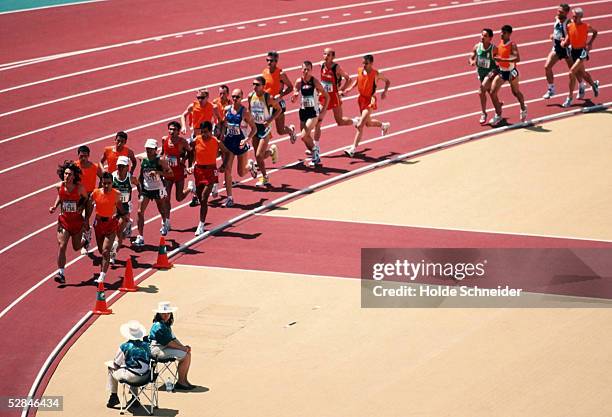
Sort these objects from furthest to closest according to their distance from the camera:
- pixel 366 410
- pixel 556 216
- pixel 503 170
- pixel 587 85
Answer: pixel 587 85
pixel 503 170
pixel 556 216
pixel 366 410

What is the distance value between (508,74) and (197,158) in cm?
778

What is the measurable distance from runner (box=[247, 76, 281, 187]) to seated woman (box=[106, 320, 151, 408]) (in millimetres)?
8818

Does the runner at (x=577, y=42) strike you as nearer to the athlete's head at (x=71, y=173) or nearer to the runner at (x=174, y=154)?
the runner at (x=174, y=154)

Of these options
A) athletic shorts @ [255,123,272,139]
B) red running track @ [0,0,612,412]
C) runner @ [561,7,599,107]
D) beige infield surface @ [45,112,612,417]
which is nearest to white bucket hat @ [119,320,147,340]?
beige infield surface @ [45,112,612,417]

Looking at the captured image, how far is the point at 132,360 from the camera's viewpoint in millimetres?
16109

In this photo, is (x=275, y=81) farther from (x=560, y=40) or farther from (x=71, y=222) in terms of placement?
(x=560, y=40)

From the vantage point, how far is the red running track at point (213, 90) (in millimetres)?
21219

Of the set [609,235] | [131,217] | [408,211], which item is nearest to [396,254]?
[408,211]

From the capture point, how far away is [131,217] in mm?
23688

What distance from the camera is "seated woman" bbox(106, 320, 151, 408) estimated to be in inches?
632

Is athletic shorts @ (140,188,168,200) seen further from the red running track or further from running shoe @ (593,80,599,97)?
running shoe @ (593,80,599,97)

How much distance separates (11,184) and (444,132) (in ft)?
29.2

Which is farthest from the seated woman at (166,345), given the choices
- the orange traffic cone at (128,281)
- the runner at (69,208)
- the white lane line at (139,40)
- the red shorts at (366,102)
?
the white lane line at (139,40)

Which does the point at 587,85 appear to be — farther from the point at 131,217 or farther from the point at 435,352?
the point at 435,352
